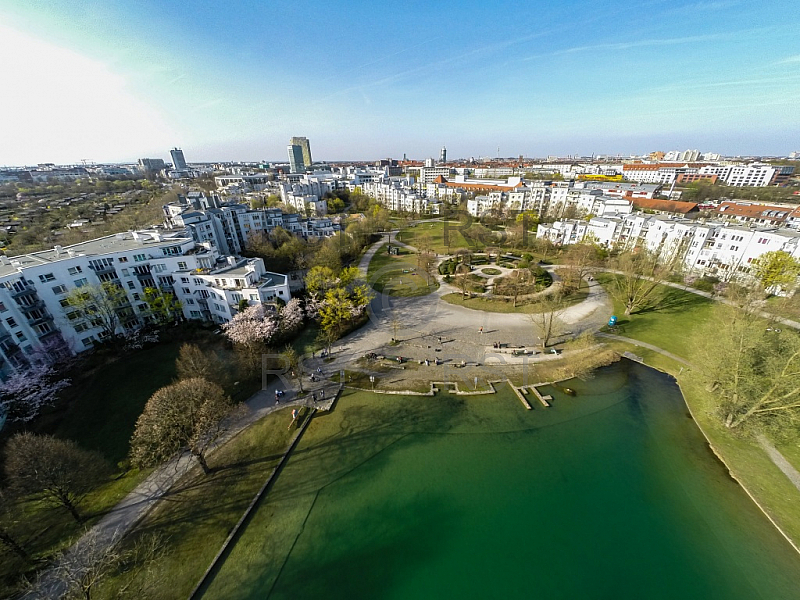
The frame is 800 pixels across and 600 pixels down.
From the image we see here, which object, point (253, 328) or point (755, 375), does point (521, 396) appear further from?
point (253, 328)

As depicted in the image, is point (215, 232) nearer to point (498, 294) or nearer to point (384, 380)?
point (384, 380)

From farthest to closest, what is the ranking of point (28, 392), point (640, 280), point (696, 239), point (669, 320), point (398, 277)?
1. point (398, 277)
2. point (696, 239)
3. point (640, 280)
4. point (669, 320)
5. point (28, 392)

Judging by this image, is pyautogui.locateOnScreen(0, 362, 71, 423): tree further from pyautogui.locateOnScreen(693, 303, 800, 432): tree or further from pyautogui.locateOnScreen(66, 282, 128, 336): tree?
pyautogui.locateOnScreen(693, 303, 800, 432): tree

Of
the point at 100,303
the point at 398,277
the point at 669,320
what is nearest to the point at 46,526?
the point at 100,303

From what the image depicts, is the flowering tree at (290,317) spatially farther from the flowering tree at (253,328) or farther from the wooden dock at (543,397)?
the wooden dock at (543,397)

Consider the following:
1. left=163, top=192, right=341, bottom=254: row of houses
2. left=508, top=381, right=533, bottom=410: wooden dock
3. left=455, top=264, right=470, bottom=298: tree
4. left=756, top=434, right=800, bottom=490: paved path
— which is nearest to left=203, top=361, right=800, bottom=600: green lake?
left=508, top=381, right=533, bottom=410: wooden dock
